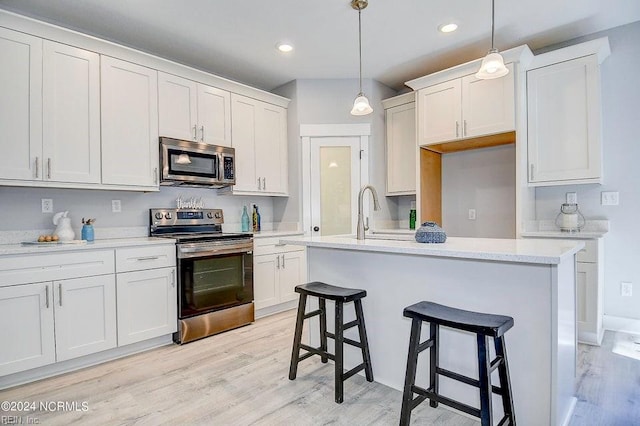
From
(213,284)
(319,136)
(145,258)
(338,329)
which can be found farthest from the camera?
(319,136)

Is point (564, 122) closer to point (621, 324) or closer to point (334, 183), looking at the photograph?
point (621, 324)

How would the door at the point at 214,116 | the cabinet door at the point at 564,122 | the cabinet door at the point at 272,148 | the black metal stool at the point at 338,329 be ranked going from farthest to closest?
the cabinet door at the point at 272,148 → the door at the point at 214,116 → the cabinet door at the point at 564,122 → the black metal stool at the point at 338,329

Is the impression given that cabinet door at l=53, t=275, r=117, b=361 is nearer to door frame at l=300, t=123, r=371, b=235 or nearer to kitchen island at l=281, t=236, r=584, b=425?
kitchen island at l=281, t=236, r=584, b=425

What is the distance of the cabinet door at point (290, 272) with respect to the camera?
405cm

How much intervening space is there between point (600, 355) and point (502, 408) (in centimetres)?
151

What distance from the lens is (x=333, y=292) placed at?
221 centimetres

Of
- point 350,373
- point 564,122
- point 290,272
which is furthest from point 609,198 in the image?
point 290,272

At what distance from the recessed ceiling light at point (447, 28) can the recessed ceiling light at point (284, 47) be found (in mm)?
1436

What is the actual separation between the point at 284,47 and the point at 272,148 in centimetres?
120

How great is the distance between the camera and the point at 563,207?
11.1 feet

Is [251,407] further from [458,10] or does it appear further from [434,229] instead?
[458,10]

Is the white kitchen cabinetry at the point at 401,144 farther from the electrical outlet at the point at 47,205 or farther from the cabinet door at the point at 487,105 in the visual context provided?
the electrical outlet at the point at 47,205

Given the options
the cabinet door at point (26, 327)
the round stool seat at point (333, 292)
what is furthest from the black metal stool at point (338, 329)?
the cabinet door at point (26, 327)

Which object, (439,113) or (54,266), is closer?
(54,266)
